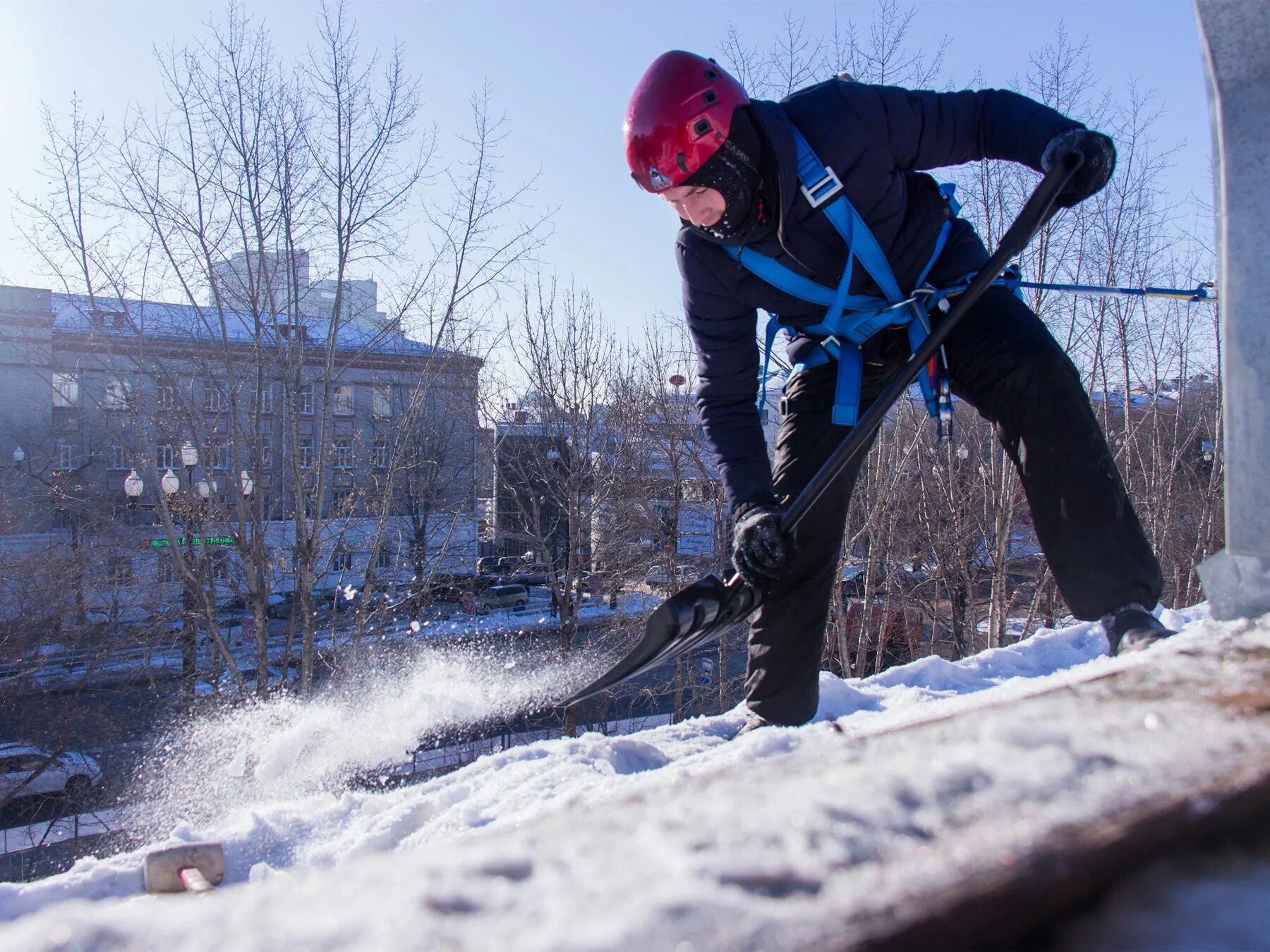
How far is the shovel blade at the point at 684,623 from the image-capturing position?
260cm

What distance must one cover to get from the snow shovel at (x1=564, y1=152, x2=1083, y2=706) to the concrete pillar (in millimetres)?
959

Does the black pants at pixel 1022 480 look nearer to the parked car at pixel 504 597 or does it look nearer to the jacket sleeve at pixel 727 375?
the jacket sleeve at pixel 727 375

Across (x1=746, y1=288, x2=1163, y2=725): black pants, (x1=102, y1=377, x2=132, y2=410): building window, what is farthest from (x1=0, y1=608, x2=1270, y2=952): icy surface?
(x1=102, y1=377, x2=132, y2=410): building window

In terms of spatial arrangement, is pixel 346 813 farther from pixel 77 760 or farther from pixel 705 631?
pixel 77 760

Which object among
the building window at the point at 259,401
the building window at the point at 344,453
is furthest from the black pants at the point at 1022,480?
the building window at the point at 344,453

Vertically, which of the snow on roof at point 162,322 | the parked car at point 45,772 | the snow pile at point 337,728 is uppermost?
the snow on roof at point 162,322

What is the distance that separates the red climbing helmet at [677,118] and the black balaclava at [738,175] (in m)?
0.02

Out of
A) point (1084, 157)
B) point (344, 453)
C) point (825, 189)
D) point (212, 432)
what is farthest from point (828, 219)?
point (344, 453)

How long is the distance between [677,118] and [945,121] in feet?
2.63

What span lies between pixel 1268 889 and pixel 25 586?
20.8 m

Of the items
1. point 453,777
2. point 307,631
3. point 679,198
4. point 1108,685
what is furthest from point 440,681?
point 1108,685

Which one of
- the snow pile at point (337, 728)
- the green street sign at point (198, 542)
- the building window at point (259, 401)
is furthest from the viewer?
the green street sign at point (198, 542)

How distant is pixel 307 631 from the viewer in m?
15.3

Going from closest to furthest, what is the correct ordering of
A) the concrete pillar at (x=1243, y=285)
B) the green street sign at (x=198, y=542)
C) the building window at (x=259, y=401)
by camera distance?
the concrete pillar at (x=1243, y=285), the building window at (x=259, y=401), the green street sign at (x=198, y=542)
